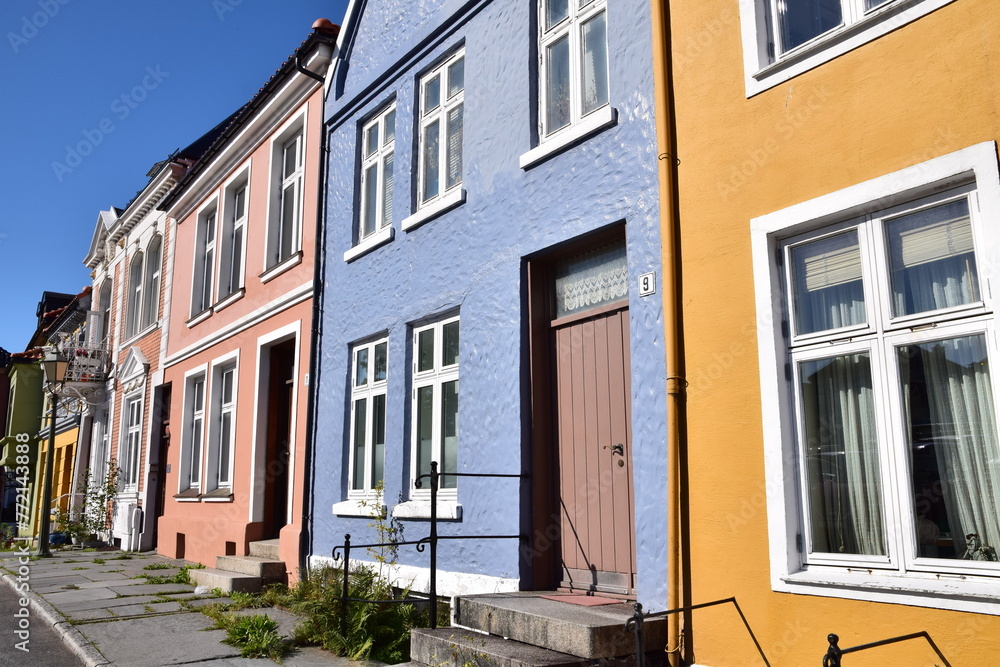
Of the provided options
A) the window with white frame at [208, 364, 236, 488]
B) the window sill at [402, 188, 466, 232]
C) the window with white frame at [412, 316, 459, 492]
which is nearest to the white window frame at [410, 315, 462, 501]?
the window with white frame at [412, 316, 459, 492]

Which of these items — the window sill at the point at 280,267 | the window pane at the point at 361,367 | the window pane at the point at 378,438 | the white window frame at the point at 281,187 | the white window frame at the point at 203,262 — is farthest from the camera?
the white window frame at the point at 203,262

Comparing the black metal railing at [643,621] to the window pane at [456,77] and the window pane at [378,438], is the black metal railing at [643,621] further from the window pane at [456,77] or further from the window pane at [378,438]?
the window pane at [456,77]

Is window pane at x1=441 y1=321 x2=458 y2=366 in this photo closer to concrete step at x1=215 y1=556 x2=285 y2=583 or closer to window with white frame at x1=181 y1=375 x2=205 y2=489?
concrete step at x1=215 y1=556 x2=285 y2=583

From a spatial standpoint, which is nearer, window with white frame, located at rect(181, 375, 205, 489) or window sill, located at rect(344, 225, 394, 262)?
window sill, located at rect(344, 225, 394, 262)

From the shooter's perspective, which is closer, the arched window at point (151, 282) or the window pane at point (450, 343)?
the window pane at point (450, 343)

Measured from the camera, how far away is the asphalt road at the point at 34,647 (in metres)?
6.87

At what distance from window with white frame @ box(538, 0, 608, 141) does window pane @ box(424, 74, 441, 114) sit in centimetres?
183

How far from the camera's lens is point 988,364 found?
3.98 metres

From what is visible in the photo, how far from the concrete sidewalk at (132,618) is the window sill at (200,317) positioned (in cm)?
412

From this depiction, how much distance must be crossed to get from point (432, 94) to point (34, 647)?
6.50 m

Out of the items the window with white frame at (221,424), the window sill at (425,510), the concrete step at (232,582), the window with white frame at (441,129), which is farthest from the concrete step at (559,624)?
the window with white frame at (221,424)

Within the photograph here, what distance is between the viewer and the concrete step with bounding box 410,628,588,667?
4.86 m

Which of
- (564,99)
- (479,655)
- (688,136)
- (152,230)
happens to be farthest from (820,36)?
(152,230)

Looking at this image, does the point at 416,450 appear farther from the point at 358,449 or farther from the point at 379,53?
the point at 379,53
